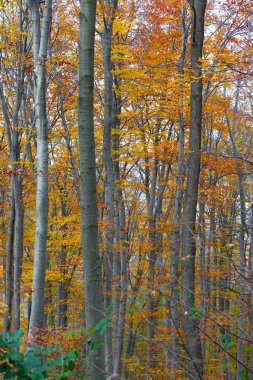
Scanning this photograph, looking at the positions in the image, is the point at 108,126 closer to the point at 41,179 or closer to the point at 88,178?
the point at 41,179

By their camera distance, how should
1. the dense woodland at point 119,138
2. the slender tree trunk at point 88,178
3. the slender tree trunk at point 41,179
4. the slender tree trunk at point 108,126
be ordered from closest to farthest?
the slender tree trunk at point 88,178 → the dense woodland at point 119,138 → the slender tree trunk at point 41,179 → the slender tree trunk at point 108,126

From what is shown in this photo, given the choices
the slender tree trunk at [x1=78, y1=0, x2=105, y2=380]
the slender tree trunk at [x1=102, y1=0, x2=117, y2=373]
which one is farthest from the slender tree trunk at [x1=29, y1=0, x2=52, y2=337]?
the slender tree trunk at [x1=78, y1=0, x2=105, y2=380]

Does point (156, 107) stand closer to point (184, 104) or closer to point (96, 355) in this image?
point (184, 104)

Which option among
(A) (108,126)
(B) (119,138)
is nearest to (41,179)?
(A) (108,126)

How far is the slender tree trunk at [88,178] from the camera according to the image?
4.36 m

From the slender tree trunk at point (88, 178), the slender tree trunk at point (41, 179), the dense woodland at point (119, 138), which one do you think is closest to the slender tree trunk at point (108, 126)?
the dense woodland at point (119, 138)

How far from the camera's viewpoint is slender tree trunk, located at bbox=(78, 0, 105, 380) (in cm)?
436

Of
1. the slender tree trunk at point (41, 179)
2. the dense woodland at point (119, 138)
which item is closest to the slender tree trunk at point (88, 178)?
the dense woodland at point (119, 138)

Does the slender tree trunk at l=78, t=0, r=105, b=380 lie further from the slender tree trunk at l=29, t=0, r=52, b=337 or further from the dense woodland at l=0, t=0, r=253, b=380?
the slender tree trunk at l=29, t=0, r=52, b=337

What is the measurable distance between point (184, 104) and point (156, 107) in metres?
1.30

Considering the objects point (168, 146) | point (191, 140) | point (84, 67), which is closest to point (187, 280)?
point (191, 140)

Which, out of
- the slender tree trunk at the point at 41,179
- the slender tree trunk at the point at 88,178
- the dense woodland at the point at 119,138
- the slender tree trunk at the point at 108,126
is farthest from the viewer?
the slender tree trunk at the point at 108,126

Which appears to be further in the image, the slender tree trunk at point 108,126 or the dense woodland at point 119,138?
the slender tree trunk at point 108,126

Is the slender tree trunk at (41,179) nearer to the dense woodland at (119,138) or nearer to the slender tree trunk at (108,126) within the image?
the dense woodland at (119,138)
